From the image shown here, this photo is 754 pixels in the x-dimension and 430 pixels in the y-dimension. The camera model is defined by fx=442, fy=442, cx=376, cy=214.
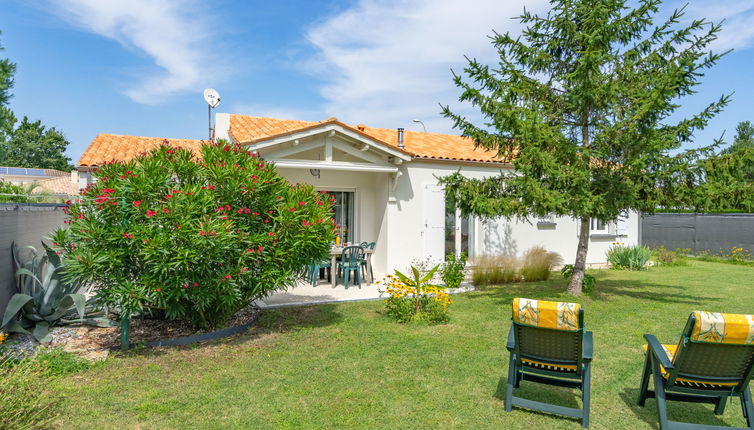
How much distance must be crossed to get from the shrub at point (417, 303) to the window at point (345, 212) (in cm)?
568

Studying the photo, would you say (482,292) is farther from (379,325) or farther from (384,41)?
(384,41)

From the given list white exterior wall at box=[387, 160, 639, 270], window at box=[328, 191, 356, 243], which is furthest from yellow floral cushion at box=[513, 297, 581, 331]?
window at box=[328, 191, 356, 243]

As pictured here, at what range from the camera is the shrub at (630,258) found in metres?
14.7

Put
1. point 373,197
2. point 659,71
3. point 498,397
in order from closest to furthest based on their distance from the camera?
point 498,397
point 659,71
point 373,197

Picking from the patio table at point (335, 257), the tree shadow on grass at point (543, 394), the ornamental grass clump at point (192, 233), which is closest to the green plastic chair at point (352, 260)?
the patio table at point (335, 257)

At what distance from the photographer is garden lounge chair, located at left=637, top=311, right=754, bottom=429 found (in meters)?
3.57

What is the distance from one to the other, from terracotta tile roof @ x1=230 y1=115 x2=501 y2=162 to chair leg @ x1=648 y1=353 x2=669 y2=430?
8.42 metres

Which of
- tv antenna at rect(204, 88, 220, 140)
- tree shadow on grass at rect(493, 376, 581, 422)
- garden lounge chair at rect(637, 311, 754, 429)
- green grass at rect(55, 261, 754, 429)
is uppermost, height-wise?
tv antenna at rect(204, 88, 220, 140)

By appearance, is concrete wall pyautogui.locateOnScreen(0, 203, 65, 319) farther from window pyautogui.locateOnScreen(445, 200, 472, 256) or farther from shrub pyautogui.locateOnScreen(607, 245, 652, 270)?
shrub pyautogui.locateOnScreen(607, 245, 652, 270)

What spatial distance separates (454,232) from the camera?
13.2m

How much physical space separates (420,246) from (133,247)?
8218 mm

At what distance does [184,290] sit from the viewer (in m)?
5.77

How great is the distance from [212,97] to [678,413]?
47.5 feet

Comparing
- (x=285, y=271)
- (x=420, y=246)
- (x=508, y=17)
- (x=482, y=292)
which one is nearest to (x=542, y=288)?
(x=482, y=292)
